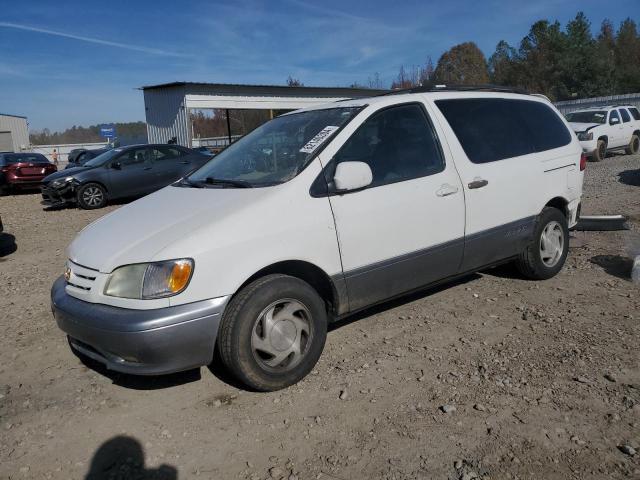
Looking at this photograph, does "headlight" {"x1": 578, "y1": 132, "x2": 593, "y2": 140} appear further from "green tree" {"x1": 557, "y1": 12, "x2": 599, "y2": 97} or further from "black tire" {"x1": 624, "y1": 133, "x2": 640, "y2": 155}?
"green tree" {"x1": 557, "y1": 12, "x2": 599, "y2": 97}

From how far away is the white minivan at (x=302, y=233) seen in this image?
296 centimetres

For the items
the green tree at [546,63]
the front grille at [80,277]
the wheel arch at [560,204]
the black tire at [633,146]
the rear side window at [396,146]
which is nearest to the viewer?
the front grille at [80,277]

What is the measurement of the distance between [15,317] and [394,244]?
3.70 metres

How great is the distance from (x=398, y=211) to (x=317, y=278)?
76 cm

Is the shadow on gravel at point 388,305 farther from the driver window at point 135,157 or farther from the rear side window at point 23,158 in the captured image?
the rear side window at point 23,158

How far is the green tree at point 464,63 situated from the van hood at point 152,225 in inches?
2411

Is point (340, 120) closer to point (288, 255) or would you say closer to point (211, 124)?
point (288, 255)

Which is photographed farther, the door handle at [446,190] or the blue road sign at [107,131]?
the blue road sign at [107,131]

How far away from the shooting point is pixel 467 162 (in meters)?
4.18

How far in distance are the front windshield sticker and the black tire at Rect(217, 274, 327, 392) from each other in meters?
0.93

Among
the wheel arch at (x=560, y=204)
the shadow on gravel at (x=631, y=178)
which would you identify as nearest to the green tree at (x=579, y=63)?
the shadow on gravel at (x=631, y=178)

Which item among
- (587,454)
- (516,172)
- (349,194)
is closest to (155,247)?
(349,194)

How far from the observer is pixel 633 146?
18.6 meters

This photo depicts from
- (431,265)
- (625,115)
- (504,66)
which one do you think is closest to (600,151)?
(625,115)
